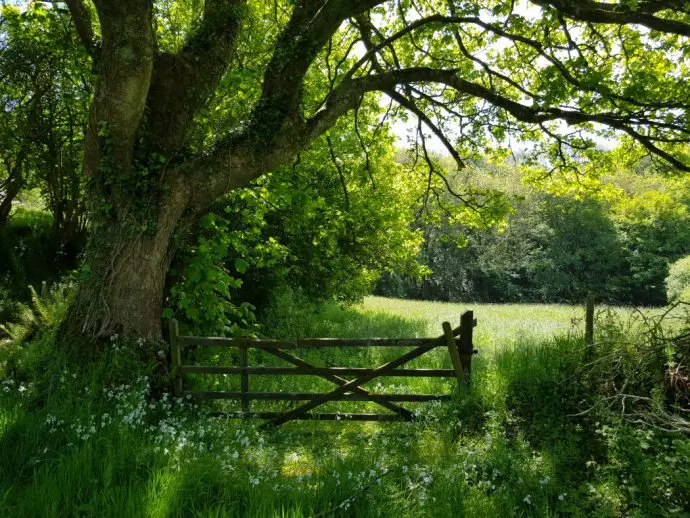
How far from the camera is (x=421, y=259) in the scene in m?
52.9

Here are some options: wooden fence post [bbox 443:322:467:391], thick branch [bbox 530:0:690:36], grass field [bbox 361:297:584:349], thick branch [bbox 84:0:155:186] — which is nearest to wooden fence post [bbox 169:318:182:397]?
thick branch [bbox 84:0:155:186]

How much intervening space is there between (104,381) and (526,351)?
677 centimetres

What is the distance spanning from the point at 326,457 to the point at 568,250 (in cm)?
4967

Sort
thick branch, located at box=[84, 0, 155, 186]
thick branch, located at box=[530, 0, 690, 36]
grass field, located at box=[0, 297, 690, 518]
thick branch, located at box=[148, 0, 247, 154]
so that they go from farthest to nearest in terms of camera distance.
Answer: thick branch, located at box=[148, 0, 247, 154] → thick branch, located at box=[84, 0, 155, 186] → thick branch, located at box=[530, 0, 690, 36] → grass field, located at box=[0, 297, 690, 518]

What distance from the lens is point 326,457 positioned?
5.19 m

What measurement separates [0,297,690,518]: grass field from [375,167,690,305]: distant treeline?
119 ft

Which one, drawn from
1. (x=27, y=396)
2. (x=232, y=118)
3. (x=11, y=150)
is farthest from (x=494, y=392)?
(x=11, y=150)

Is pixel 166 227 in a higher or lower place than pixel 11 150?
lower

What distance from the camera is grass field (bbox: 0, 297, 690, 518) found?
156 inches

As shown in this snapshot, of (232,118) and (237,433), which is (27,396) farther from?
(232,118)

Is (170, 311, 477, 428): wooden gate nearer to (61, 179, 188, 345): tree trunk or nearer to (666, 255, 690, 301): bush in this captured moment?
(61, 179, 188, 345): tree trunk

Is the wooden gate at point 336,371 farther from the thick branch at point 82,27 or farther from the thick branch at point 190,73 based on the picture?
the thick branch at point 82,27

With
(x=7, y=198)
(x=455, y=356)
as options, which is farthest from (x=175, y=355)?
(x=7, y=198)

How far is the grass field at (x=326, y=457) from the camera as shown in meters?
3.96
